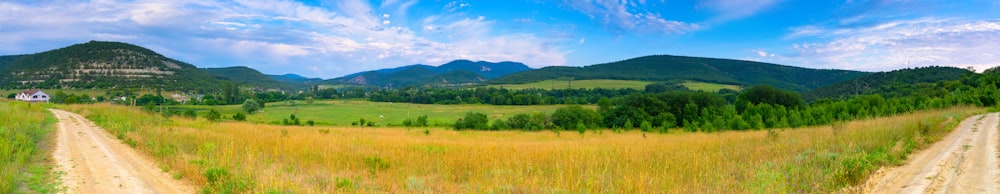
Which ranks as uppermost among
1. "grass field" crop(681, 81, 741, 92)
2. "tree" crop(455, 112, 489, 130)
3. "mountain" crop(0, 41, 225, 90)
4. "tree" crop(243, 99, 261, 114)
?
"mountain" crop(0, 41, 225, 90)

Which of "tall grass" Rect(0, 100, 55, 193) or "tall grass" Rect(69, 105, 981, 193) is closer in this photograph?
"tall grass" Rect(0, 100, 55, 193)

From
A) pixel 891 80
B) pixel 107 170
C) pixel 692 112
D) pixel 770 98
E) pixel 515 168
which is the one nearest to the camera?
pixel 107 170

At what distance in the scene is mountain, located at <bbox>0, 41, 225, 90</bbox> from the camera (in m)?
116

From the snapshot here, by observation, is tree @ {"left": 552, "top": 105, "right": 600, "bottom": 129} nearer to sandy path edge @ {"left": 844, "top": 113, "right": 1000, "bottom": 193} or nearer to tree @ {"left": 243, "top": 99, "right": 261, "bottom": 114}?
sandy path edge @ {"left": 844, "top": 113, "right": 1000, "bottom": 193}

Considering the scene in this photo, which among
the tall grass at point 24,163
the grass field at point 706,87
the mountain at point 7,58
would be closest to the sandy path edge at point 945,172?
the tall grass at point 24,163

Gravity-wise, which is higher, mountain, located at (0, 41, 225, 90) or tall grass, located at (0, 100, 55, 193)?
mountain, located at (0, 41, 225, 90)

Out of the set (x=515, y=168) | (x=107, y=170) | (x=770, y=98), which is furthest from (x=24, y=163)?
(x=770, y=98)

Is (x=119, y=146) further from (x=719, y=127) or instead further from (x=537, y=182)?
(x=719, y=127)

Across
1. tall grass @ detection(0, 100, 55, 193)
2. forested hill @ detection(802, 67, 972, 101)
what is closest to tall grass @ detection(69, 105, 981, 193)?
tall grass @ detection(0, 100, 55, 193)

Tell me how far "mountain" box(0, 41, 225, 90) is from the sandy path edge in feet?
519

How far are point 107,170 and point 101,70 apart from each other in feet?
554

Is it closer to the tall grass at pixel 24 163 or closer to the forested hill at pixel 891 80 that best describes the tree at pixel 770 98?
the forested hill at pixel 891 80

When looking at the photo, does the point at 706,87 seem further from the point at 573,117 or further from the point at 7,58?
the point at 7,58

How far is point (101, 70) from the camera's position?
13025 cm
